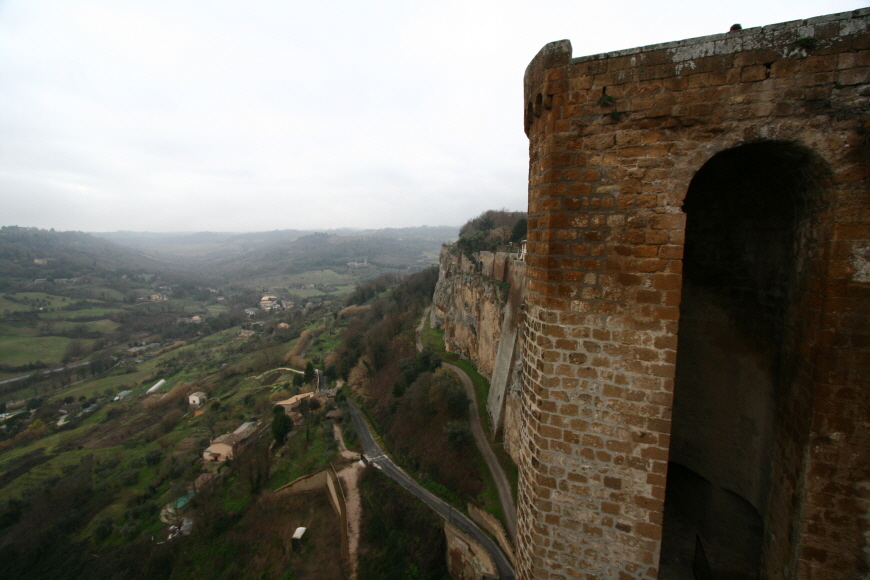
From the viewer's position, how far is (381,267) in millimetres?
154250

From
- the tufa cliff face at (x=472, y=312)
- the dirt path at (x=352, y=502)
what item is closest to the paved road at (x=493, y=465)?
the tufa cliff face at (x=472, y=312)

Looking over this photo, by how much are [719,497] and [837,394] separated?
9.15ft

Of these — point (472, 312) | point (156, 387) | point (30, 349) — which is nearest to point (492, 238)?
point (472, 312)

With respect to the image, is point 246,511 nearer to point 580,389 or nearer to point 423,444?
point 423,444

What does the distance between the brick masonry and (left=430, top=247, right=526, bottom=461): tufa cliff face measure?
6.73 metres

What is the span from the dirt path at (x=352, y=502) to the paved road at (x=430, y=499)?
4.00 ft

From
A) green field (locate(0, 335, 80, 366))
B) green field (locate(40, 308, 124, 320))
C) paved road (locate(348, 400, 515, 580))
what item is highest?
paved road (locate(348, 400, 515, 580))

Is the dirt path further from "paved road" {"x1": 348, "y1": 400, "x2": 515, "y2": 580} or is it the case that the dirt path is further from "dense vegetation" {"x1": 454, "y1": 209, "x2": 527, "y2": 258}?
"dense vegetation" {"x1": 454, "y1": 209, "x2": 527, "y2": 258}

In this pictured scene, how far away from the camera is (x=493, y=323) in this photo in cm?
2164

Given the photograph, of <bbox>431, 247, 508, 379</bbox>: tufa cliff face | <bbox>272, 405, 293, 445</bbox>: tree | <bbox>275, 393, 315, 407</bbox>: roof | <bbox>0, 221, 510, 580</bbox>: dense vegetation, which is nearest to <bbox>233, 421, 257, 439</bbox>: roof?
<bbox>0, 221, 510, 580</bbox>: dense vegetation

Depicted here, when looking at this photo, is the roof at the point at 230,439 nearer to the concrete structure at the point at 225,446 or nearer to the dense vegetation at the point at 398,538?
the concrete structure at the point at 225,446

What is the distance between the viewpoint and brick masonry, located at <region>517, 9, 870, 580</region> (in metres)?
2.76

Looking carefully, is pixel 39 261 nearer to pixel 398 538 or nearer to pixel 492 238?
pixel 492 238

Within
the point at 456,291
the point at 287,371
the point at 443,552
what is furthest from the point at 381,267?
the point at 443,552
